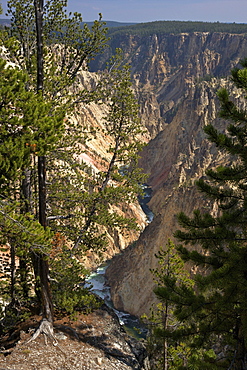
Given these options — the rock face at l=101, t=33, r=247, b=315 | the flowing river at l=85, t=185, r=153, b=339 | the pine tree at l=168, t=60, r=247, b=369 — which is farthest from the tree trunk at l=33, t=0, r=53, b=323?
the rock face at l=101, t=33, r=247, b=315

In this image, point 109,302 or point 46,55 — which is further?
point 109,302

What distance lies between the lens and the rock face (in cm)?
3219

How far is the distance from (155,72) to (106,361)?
199329 mm

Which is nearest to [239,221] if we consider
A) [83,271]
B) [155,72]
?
[83,271]

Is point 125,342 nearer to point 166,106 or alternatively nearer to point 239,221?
point 239,221

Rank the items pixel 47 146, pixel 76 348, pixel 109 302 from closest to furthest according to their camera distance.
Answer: pixel 47 146 → pixel 76 348 → pixel 109 302

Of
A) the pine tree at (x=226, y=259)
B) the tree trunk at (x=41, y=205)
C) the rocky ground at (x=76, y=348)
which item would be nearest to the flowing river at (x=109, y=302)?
the rocky ground at (x=76, y=348)

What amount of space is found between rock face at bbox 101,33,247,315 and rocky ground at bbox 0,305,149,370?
2070cm

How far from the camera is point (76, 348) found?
347 inches

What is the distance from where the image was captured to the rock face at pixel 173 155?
3219cm

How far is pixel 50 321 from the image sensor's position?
353 inches

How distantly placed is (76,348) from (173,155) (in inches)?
2632

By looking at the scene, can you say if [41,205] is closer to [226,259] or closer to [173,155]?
[226,259]

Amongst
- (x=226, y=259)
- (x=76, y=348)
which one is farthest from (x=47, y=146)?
(x=76, y=348)
